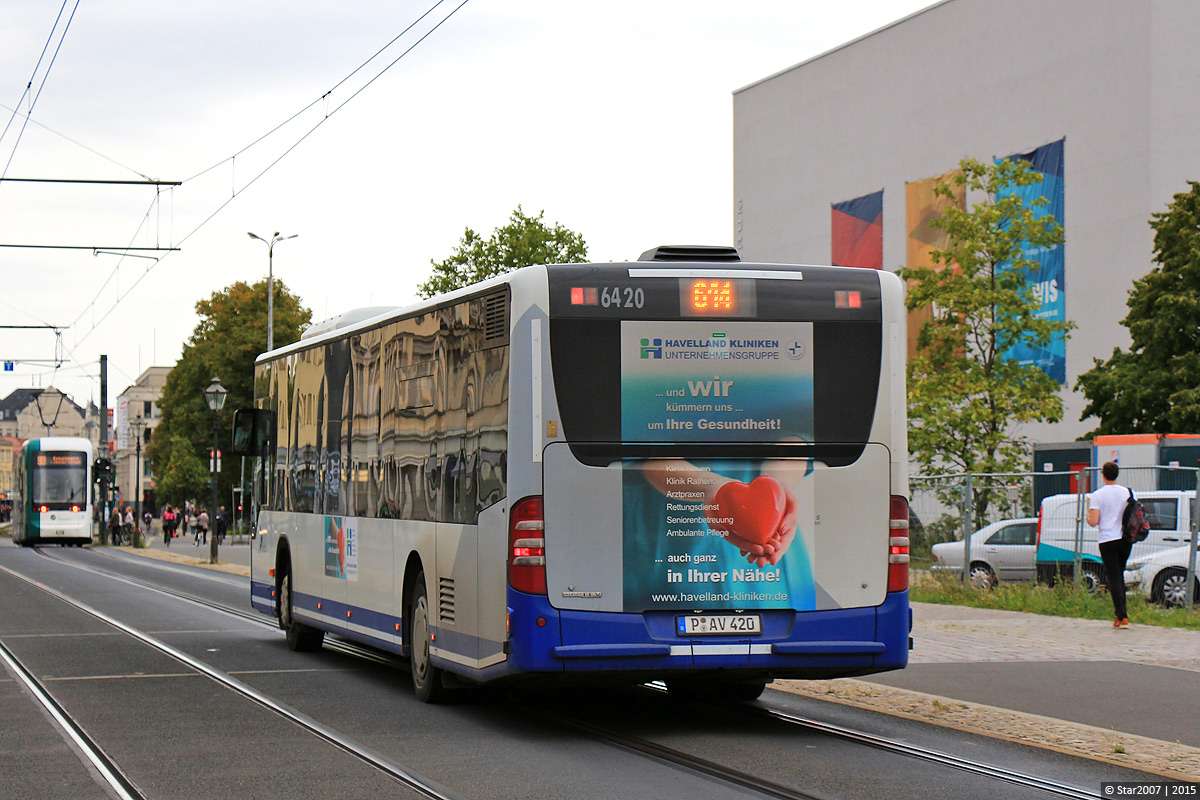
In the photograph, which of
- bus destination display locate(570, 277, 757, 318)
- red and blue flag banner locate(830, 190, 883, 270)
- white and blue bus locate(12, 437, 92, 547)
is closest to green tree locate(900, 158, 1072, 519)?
bus destination display locate(570, 277, 757, 318)

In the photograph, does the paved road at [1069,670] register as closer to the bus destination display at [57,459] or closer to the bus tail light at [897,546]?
the bus tail light at [897,546]

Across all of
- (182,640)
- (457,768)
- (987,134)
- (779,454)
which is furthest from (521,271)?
(987,134)

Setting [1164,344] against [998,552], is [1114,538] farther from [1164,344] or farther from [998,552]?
[1164,344]

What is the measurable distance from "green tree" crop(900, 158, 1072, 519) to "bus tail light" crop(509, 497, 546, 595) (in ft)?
92.5

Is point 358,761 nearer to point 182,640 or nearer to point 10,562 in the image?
point 182,640

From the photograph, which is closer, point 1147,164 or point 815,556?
point 815,556

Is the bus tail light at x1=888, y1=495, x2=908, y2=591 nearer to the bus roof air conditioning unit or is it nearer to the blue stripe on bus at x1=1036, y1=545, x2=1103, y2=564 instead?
the bus roof air conditioning unit

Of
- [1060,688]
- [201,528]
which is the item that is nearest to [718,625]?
[1060,688]

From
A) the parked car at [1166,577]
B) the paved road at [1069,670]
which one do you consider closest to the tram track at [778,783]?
the paved road at [1069,670]

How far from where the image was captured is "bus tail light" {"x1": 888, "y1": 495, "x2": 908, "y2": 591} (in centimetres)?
994

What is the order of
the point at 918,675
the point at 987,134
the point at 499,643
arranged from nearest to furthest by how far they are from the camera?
the point at 499,643 → the point at 918,675 → the point at 987,134

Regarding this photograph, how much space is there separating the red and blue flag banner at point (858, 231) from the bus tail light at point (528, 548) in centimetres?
6270

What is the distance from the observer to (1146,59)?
190 ft

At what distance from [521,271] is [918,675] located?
5.29 m
